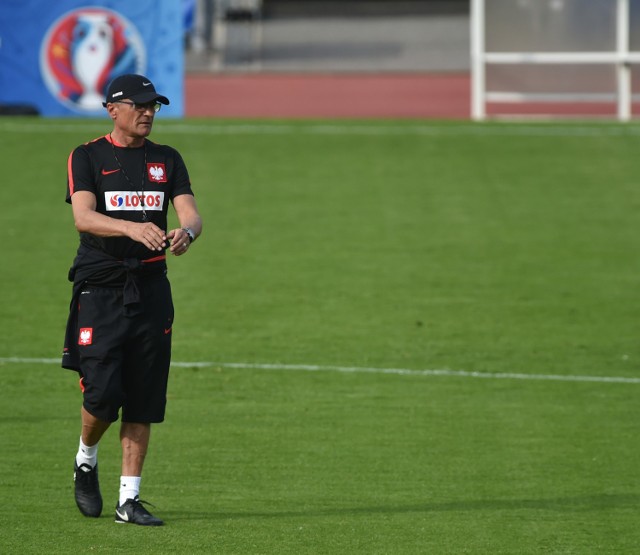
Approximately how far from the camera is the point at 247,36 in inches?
1759

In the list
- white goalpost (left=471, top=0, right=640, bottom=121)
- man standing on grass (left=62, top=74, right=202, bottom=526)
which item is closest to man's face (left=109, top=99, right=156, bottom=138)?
man standing on grass (left=62, top=74, right=202, bottom=526)

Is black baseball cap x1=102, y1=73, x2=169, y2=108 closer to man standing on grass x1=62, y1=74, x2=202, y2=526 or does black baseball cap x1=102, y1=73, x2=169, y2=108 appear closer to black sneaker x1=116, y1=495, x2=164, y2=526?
man standing on grass x1=62, y1=74, x2=202, y2=526

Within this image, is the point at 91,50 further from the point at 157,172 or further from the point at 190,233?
the point at 190,233

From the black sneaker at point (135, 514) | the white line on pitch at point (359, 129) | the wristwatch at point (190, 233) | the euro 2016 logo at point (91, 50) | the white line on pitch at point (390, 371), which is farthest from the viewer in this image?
the white line on pitch at point (359, 129)

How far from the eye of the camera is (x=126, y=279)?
761 cm

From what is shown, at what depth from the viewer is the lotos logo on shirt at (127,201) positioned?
7535 mm

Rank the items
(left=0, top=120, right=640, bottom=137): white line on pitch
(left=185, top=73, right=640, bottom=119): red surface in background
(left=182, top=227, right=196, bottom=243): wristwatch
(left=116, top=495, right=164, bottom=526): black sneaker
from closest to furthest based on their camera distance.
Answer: (left=182, top=227, right=196, bottom=243): wristwatch, (left=116, top=495, right=164, bottom=526): black sneaker, (left=0, top=120, right=640, bottom=137): white line on pitch, (left=185, top=73, right=640, bottom=119): red surface in background

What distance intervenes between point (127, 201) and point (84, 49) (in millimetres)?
15549

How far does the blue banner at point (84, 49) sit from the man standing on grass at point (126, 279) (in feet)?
48.6

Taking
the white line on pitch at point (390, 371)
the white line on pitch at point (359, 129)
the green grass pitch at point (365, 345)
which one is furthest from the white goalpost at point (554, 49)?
the white line on pitch at point (390, 371)

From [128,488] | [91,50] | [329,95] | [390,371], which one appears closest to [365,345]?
[390,371]

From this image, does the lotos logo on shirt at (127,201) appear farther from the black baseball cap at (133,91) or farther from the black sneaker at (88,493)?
the black sneaker at (88,493)

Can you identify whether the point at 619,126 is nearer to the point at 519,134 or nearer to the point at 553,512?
the point at 519,134

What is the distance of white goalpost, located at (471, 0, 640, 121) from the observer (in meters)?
24.5
